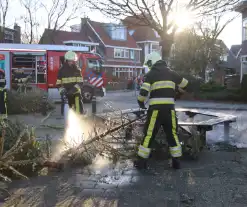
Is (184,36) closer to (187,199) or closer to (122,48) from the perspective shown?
(122,48)

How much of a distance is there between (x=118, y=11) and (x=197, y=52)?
725 inches

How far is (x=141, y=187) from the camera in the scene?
426 cm

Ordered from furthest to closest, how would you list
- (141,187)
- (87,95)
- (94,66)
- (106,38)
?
(106,38) → (94,66) → (87,95) → (141,187)

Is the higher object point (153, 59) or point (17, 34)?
point (17, 34)

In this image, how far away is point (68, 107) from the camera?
26.0 feet

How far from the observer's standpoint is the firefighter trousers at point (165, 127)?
496 cm

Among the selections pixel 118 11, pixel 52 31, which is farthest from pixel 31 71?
pixel 52 31

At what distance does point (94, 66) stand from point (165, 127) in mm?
12394

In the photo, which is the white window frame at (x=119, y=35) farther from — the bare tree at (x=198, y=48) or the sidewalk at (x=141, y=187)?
the sidewalk at (x=141, y=187)

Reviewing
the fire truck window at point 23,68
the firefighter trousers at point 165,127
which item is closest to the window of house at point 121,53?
the fire truck window at point 23,68

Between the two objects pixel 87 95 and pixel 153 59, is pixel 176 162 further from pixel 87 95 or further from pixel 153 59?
pixel 87 95

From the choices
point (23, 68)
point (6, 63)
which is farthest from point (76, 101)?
point (23, 68)

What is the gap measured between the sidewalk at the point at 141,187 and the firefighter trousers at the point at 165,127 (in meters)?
0.29

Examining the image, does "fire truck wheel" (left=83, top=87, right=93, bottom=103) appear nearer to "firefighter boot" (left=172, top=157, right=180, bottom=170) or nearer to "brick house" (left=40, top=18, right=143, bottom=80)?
"firefighter boot" (left=172, top=157, right=180, bottom=170)
